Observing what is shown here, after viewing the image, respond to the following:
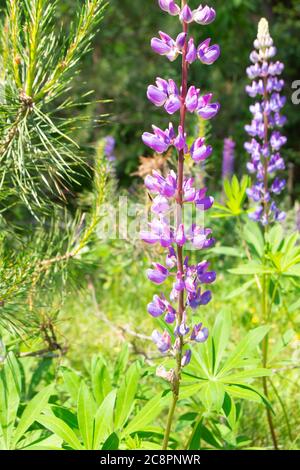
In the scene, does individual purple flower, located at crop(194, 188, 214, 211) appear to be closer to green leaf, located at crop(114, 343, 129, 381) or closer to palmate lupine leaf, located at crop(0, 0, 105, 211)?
palmate lupine leaf, located at crop(0, 0, 105, 211)

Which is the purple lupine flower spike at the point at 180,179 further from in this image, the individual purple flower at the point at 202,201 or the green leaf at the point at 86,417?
the green leaf at the point at 86,417

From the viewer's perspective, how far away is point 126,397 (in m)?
1.97

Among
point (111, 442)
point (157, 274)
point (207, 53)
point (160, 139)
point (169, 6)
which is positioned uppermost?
point (169, 6)

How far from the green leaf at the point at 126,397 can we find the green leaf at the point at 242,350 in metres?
0.28

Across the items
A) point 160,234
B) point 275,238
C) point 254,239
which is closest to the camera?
point 160,234

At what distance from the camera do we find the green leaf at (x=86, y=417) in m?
1.82

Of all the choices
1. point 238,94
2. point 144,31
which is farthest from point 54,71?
point 238,94

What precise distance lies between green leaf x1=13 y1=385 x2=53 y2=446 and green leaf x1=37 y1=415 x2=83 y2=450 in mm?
34

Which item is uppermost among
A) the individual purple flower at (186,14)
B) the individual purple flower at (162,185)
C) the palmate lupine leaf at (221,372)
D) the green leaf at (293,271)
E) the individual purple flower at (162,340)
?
the individual purple flower at (186,14)

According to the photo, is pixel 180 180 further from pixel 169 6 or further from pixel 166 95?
pixel 169 6

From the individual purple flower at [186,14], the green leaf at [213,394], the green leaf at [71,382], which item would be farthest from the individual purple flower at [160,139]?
the green leaf at [71,382]

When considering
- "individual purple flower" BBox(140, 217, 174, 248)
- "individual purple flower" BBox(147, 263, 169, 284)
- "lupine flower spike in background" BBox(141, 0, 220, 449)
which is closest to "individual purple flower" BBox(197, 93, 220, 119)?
"lupine flower spike in background" BBox(141, 0, 220, 449)

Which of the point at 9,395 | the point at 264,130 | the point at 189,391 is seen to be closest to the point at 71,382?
the point at 9,395

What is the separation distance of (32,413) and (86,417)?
0.58ft
